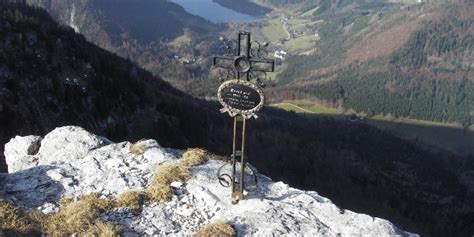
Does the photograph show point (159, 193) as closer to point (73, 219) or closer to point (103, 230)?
point (103, 230)

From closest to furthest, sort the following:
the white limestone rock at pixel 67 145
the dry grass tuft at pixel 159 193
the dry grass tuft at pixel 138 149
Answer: the dry grass tuft at pixel 159 193 < the dry grass tuft at pixel 138 149 < the white limestone rock at pixel 67 145

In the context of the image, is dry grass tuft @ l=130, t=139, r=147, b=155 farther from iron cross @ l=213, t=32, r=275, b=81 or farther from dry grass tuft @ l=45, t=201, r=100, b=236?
iron cross @ l=213, t=32, r=275, b=81

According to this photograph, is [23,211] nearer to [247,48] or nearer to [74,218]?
[74,218]

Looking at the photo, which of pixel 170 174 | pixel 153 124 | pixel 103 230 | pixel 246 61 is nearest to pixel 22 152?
pixel 170 174

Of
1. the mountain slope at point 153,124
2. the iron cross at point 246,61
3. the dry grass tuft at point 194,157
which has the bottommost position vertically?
the mountain slope at point 153,124

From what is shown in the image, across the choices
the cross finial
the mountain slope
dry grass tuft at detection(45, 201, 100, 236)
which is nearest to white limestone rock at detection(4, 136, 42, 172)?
dry grass tuft at detection(45, 201, 100, 236)

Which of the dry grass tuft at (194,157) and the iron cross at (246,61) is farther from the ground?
the iron cross at (246,61)

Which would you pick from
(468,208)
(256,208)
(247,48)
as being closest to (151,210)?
(256,208)

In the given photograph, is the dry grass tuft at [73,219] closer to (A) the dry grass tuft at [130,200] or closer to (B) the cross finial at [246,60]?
(A) the dry grass tuft at [130,200]

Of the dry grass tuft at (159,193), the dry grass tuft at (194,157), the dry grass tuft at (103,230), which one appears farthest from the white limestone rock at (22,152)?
the dry grass tuft at (103,230)
